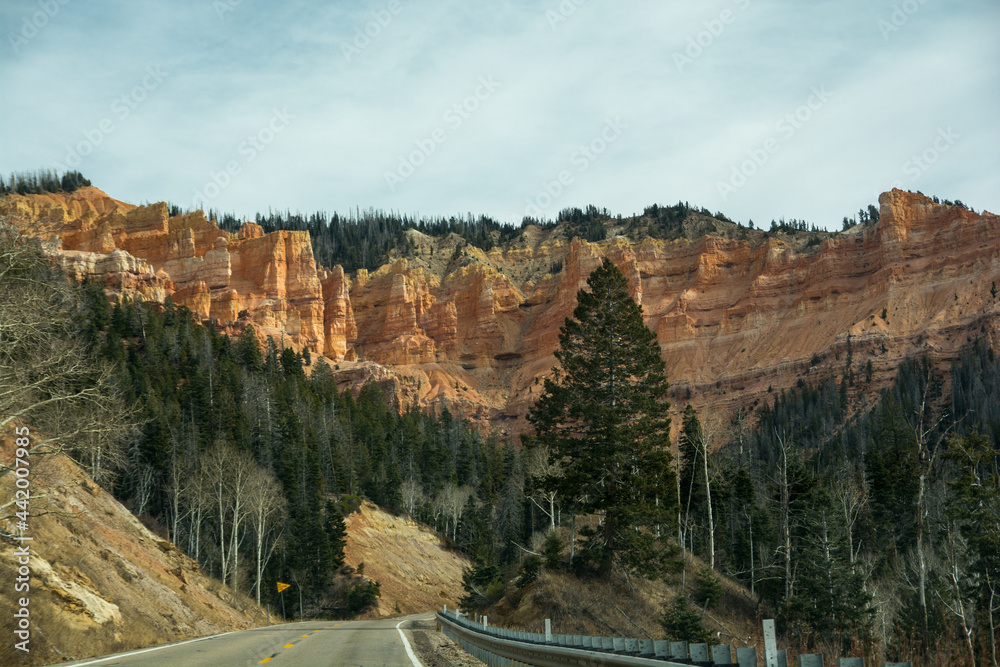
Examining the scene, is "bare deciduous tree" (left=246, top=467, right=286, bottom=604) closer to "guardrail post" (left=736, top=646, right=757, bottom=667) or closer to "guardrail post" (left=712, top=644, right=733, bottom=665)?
"guardrail post" (left=712, top=644, right=733, bottom=665)

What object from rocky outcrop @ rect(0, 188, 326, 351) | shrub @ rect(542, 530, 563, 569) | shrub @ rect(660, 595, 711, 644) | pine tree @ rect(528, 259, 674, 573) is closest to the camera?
shrub @ rect(660, 595, 711, 644)

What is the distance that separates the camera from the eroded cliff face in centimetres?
12962

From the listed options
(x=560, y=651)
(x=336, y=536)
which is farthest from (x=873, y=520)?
(x=560, y=651)

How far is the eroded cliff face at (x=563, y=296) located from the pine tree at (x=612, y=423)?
10012 cm

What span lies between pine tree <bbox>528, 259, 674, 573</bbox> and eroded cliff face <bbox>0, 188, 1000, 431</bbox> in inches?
3942

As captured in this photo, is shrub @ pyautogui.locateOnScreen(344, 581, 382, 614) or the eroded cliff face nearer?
shrub @ pyautogui.locateOnScreen(344, 581, 382, 614)

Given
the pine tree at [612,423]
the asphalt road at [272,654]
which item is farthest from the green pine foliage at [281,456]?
the asphalt road at [272,654]

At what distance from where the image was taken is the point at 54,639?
613 inches

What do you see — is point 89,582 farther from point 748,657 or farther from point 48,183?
point 48,183

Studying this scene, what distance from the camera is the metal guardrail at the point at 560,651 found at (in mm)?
8625

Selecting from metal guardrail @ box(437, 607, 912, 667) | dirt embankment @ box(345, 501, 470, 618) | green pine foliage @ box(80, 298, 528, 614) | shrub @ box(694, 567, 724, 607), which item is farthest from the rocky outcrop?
metal guardrail @ box(437, 607, 912, 667)

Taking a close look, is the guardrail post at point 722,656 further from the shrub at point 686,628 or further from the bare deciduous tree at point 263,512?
the bare deciduous tree at point 263,512

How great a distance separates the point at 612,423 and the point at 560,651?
69.1 feet

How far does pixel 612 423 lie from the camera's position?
31625mm
